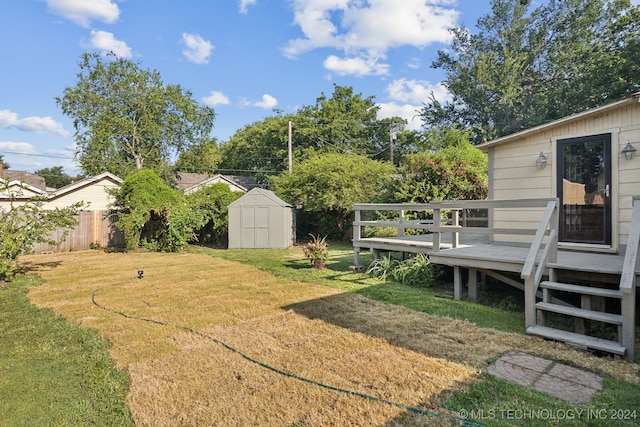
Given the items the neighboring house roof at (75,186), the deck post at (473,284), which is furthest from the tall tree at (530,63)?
the neighboring house roof at (75,186)

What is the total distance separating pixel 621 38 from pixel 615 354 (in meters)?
25.4

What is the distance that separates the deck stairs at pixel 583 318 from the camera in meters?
3.22

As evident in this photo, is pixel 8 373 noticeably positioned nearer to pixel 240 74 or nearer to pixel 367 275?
pixel 367 275

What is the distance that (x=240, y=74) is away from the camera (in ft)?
67.8

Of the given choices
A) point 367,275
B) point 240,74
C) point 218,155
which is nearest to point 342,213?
point 367,275

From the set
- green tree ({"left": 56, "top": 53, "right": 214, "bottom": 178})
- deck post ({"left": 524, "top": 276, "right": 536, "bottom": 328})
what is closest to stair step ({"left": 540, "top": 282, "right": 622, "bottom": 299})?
deck post ({"left": 524, "top": 276, "right": 536, "bottom": 328})

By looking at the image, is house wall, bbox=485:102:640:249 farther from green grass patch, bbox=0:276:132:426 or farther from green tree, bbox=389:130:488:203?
green grass patch, bbox=0:276:132:426

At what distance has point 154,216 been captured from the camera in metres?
12.8

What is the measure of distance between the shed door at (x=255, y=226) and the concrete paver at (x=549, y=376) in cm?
1057

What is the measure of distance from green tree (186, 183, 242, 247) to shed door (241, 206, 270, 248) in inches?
47.9

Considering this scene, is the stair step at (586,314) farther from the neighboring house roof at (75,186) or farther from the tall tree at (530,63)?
the tall tree at (530,63)

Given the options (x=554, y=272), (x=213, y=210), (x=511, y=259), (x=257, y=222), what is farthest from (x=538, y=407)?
(x=213, y=210)

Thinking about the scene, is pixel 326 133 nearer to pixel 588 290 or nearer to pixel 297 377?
pixel 588 290

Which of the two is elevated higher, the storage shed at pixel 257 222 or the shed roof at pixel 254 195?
the shed roof at pixel 254 195
